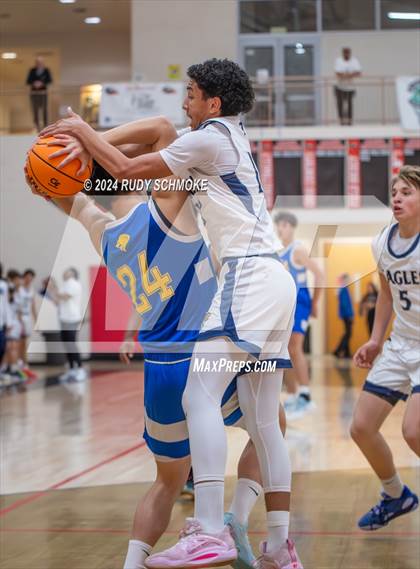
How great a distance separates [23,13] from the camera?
17.2 feet

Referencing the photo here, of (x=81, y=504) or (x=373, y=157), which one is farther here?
(x=373, y=157)

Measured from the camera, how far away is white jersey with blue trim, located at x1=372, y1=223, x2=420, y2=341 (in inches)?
162

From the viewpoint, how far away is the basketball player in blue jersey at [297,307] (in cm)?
797

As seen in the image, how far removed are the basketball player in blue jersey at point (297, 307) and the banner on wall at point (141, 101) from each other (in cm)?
138

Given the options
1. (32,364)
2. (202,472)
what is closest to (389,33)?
(202,472)

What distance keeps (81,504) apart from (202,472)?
6.95 feet

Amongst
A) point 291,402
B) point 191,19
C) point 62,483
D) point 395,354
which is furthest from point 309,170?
point 395,354

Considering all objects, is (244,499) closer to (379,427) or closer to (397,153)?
(379,427)

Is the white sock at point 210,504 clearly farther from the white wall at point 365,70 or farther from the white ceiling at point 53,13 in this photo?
the white wall at point 365,70

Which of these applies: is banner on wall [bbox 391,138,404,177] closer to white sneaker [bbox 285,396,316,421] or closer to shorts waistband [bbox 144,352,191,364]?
white sneaker [bbox 285,396,316,421]

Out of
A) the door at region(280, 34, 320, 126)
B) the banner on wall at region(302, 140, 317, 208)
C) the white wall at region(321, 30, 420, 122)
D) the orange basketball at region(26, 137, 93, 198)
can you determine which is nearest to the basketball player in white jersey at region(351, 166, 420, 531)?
the orange basketball at region(26, 137, 93, 198)

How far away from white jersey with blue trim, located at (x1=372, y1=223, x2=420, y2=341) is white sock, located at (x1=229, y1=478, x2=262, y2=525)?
1.16 metres

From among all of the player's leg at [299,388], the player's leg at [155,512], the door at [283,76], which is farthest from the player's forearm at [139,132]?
the door at [283,76]

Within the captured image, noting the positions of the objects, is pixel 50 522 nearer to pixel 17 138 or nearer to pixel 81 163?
pixel 17 138
